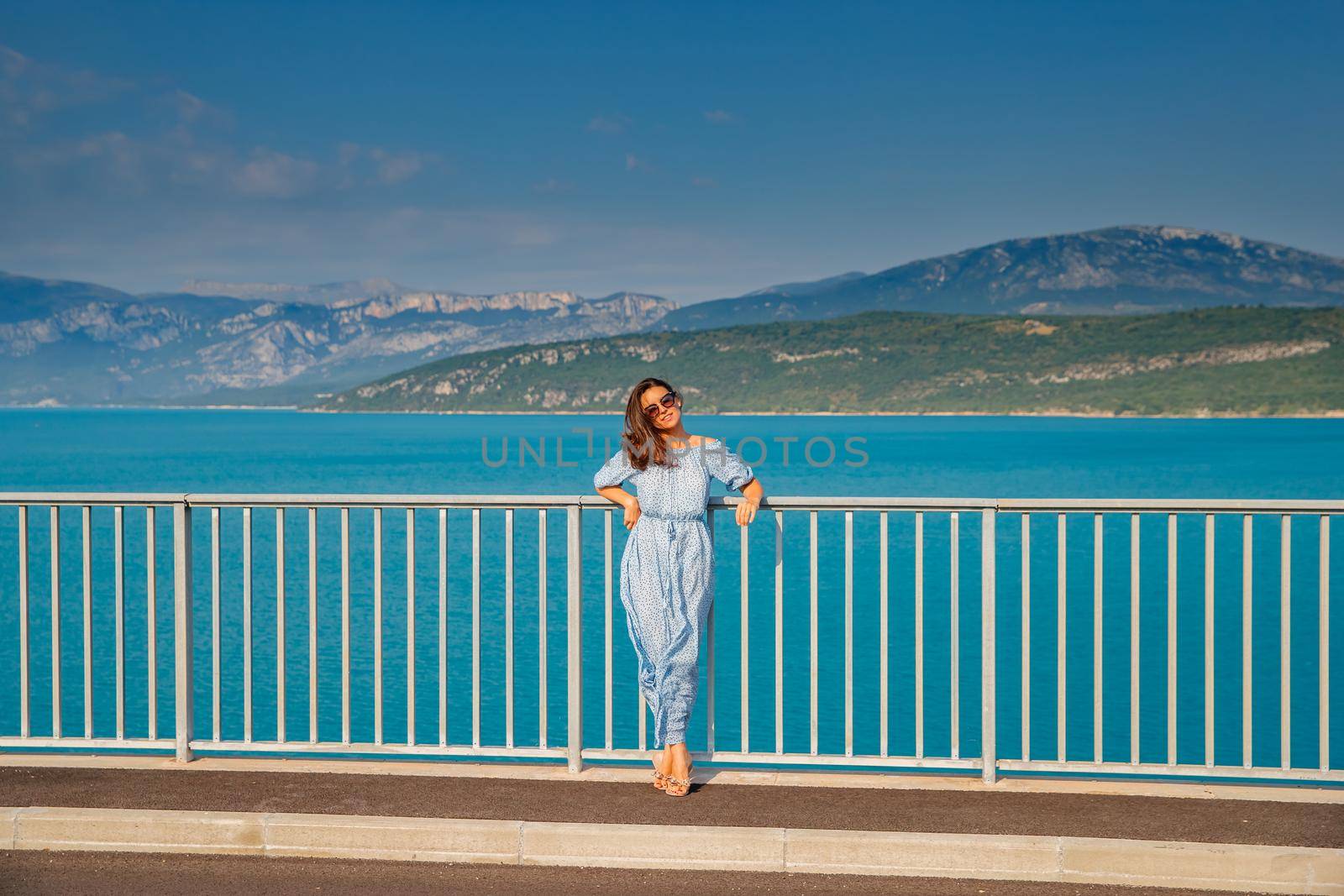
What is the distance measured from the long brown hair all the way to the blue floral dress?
1.1 inches

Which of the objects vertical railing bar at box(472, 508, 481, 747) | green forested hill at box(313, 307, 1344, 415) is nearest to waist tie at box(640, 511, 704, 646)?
vertical railing bar at box(472, 508, 481, 747)

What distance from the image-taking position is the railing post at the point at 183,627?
526 cm

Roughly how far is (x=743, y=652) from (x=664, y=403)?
3.59 feet

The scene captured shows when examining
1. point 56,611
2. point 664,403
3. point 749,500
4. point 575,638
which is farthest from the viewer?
point 575,638

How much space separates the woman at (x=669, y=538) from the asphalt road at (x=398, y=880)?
0.80 m

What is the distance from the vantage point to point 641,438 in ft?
16.1

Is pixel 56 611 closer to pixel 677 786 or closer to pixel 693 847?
pixel 677 786

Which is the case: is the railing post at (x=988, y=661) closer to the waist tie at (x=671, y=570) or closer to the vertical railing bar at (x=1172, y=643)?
the vertical railing bar at (x=1172, y=643)

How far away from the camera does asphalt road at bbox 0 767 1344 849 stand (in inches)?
173

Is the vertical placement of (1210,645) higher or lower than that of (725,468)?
lower

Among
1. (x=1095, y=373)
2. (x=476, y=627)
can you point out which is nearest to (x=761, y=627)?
(x=476, y=627)

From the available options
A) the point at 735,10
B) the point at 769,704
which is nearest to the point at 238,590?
the point at 769,704

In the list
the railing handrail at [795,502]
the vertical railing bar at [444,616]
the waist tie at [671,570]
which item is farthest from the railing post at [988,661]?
the vertical railing bar at [444,616]

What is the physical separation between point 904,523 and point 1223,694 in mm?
23731
